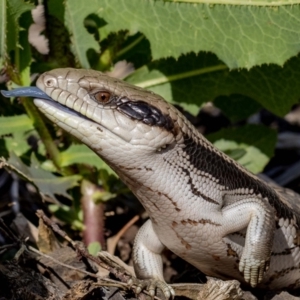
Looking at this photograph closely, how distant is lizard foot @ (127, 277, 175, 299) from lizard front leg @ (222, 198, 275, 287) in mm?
342

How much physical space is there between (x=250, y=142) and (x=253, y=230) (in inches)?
51.8

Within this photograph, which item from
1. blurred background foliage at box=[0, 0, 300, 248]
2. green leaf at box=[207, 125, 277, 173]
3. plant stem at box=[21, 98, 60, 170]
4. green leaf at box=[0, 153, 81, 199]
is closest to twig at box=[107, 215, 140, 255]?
blurred background foliage at box=[0, 0, 300, 248]

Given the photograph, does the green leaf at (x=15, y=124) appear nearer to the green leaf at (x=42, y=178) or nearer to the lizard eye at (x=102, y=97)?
the green leaf at (x=42, y=178)

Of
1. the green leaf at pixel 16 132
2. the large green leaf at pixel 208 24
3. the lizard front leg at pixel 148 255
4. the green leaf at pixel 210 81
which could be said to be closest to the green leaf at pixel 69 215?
the green leaf at pixel 16 132

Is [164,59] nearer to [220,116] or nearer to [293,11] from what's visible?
[293,11]

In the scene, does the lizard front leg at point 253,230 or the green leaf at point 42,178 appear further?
the green leaf at point 42,178

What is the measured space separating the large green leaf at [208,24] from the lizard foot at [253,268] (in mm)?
1044

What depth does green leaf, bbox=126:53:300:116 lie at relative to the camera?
4.31m

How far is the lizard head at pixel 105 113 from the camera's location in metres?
3.19

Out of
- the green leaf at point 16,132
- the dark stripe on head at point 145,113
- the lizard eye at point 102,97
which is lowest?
the green leaf at point 16,132

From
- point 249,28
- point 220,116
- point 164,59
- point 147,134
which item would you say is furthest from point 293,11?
point 220,116

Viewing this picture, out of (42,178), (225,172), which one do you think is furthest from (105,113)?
(42,178)

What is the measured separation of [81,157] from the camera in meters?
4.14

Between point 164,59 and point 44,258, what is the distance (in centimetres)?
134
